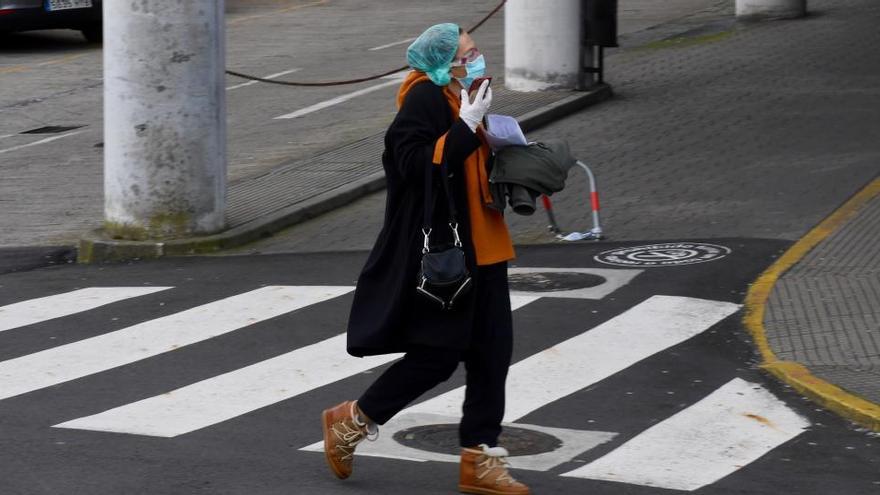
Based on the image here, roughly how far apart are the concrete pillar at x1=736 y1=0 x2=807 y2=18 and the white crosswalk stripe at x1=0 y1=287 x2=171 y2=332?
15917 millimetres

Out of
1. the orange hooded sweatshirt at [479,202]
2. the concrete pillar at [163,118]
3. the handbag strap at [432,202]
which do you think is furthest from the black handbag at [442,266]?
the concrete pillar at [163,118]

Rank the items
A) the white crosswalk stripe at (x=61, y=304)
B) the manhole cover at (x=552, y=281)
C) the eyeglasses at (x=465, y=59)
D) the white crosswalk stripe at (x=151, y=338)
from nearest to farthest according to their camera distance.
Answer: the eyeglasses at (x=465, y=59)
the white crosswalk stripe at (x=151, y=338)
the white crosswalk stripe at (x=61, y=304)
the manhole cover at (x=552, y=281)

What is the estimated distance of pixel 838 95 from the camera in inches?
694

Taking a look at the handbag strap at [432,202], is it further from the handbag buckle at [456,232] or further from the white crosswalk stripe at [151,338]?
the white crosswalk stripe at [151,338]

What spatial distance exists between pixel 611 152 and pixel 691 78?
4.54 meters

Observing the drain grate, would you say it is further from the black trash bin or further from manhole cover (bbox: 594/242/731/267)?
manhole cover (bbox: 594/242/731/267)

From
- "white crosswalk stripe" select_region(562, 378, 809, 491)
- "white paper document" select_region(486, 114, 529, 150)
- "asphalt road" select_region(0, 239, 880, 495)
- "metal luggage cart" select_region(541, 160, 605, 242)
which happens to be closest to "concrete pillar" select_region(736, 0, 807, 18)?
"metal luggage cart" select_region(541, 160, 605, 242)

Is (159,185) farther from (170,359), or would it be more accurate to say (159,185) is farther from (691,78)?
(691,78)

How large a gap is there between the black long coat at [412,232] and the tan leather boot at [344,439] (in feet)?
1.10

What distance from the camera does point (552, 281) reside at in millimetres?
10305

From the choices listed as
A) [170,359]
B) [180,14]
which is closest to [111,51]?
[180,14]

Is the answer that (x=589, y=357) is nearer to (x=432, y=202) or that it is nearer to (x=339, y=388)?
(x=339, y=388)

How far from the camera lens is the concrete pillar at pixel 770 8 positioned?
2431 cm

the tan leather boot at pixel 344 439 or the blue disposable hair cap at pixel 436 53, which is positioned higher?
the blue disposable hair cap at pixel 436 53
